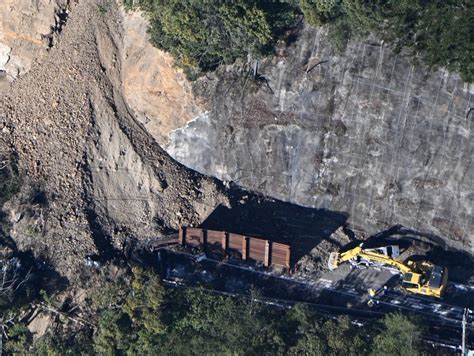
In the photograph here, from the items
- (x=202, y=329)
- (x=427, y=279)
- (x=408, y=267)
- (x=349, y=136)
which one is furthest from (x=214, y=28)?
(x=427, y=279)

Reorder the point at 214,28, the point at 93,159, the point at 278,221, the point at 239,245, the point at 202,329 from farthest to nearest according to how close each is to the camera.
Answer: the point at 278,221, the point at 93,159, the point at 239,245, the point at 202,329, the point at 214,28

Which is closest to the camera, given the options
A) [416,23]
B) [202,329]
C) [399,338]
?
[399,338]

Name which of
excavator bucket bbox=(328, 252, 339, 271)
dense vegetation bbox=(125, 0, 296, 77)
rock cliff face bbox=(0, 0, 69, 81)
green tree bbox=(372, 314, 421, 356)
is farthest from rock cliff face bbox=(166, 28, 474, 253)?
rock cliff face bbox=(0, 0, 69, 81)

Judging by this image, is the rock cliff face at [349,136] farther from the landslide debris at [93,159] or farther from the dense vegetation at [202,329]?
the dense vegetation at [202,329]

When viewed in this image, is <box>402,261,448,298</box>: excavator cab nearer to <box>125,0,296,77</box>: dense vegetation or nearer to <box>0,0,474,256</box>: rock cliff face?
<box>0,0,474,256</box>: rock cliff face

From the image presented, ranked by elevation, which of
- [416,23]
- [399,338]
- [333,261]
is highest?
[416,23]

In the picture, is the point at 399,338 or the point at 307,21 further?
the point at 307,21

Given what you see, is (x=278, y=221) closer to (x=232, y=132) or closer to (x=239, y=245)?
(x=239, y=245)

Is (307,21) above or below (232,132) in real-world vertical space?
above
